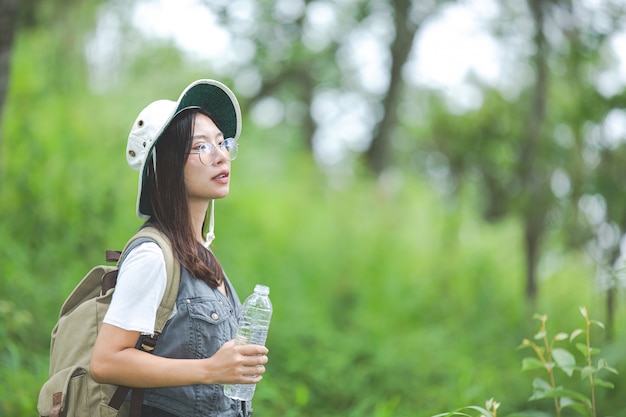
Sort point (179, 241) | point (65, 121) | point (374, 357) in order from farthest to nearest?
point (65, 121)
point (374, 357)
point (179, 241)

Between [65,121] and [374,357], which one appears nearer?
[374,357]

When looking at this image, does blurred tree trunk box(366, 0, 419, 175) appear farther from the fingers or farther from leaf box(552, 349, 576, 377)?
the fingers

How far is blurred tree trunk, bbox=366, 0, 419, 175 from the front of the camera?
1061cm

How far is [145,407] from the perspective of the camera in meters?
2.22

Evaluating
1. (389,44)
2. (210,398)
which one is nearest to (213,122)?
(210,398)

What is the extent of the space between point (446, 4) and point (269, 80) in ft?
9.87

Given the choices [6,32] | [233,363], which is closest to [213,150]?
[233,363]

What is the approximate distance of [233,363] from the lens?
2016mm

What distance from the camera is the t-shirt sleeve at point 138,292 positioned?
1.99 metres

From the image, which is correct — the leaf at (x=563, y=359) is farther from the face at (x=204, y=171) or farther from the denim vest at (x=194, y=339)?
the face at (x=204, y=171)

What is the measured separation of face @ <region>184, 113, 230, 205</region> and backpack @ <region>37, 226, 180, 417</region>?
0.21 meters

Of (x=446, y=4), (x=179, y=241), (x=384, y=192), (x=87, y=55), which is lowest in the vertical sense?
(x=179, y=241)

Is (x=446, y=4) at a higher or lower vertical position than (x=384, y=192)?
higher

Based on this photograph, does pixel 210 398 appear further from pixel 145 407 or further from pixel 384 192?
pixel 384 192
